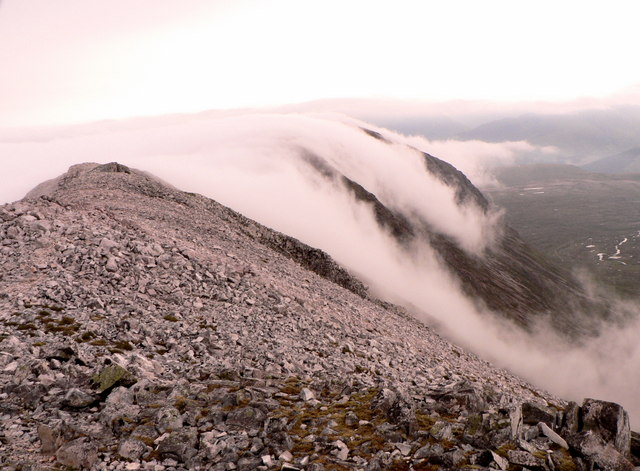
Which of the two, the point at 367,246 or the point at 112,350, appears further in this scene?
the point at 367,246

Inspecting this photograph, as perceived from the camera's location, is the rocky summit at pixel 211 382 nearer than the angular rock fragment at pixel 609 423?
Yes

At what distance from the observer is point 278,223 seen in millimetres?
134875

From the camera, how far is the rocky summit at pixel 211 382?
41.5 feet

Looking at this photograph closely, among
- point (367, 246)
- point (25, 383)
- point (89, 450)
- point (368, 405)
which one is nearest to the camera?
point (89, 450)

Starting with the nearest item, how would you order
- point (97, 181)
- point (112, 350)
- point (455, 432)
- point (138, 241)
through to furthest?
point (455, 432)
point (112, 350)
point (138, 241)
point (97, 181)

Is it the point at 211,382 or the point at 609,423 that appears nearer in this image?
the point at 609,423

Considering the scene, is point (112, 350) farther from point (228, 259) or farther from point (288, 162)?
point (288, 162)

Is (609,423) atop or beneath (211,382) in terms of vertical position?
atop

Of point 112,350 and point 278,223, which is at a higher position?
point 112,350

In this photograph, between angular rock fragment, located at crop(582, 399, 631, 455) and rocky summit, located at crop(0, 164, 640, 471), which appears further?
angular rock fragment, located at crop(582, 399, 631, 455)

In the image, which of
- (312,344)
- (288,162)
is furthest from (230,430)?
(288,162)

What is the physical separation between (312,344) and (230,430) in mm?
10773

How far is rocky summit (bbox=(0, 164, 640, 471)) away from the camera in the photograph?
12641 mm

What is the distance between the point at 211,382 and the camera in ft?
56.9
